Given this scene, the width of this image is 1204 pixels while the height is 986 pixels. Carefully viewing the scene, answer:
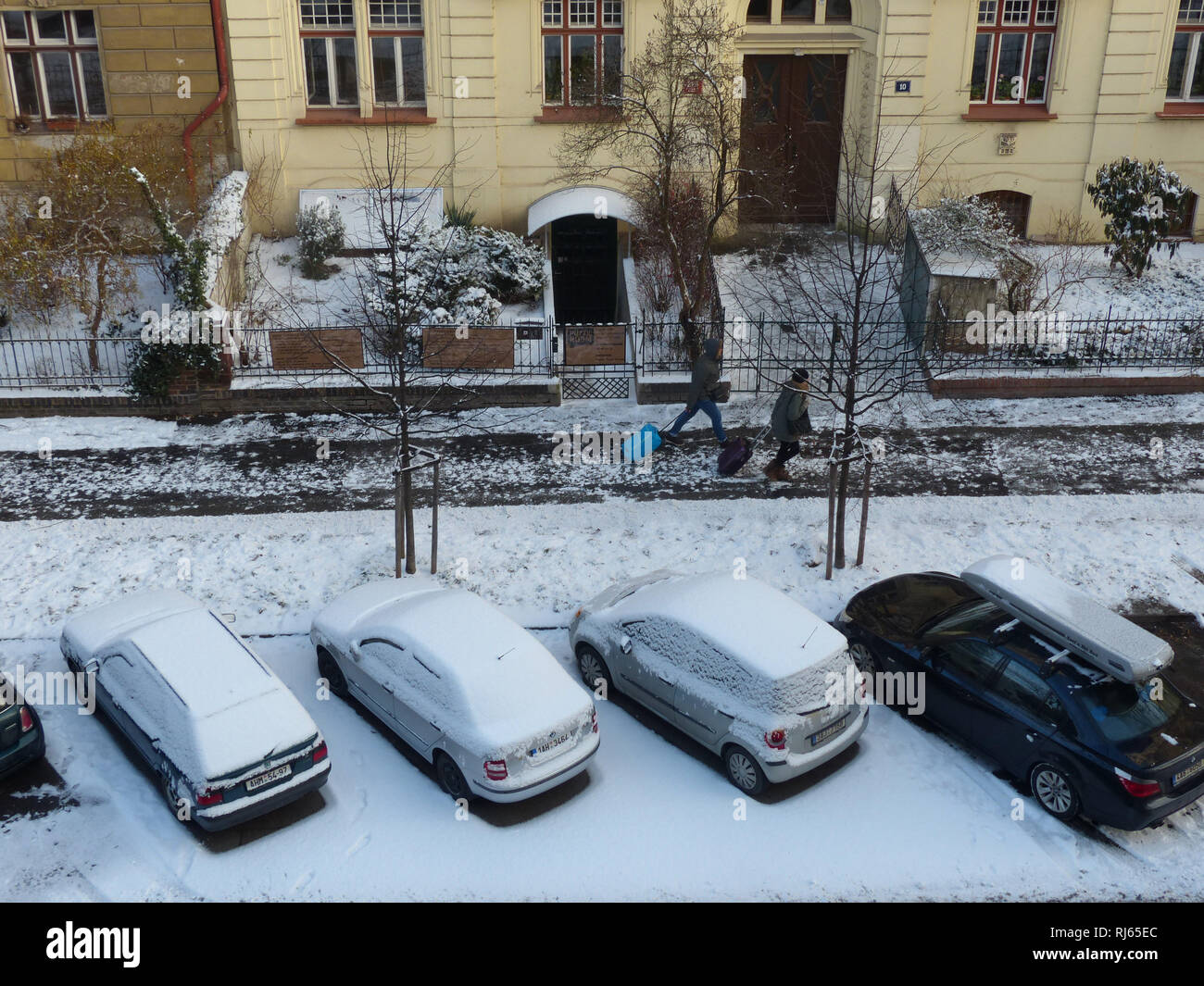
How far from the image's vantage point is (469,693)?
963 centimetres

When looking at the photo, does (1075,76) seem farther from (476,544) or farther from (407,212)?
(476,544)

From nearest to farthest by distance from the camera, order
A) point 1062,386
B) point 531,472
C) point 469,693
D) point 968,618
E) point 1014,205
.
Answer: point 469,693 < point 968,618 < point 531,472 < point 1062,386 < point 1014,205

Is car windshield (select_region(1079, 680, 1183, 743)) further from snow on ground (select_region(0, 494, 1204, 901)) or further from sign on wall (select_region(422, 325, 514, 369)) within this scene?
sign on wall (select_region(422, 325, 514, 369))

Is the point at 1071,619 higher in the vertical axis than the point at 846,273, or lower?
lower

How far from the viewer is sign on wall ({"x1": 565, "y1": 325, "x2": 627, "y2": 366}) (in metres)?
18.0

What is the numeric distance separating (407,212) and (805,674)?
14411 mm

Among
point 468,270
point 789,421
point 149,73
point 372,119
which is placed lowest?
point 789,421

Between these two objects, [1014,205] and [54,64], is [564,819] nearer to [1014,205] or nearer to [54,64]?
[1014,205]

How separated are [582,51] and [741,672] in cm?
1494

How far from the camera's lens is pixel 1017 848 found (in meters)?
9.36

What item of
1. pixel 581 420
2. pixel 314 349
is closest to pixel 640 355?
pixel 581 420

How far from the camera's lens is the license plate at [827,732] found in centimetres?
986

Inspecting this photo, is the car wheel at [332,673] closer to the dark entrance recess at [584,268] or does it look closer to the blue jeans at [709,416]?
the blue jeans at [709,416]

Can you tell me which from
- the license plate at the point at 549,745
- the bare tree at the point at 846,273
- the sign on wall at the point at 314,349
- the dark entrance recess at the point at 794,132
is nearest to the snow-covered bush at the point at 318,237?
the sign on wall at the point at 314,349
